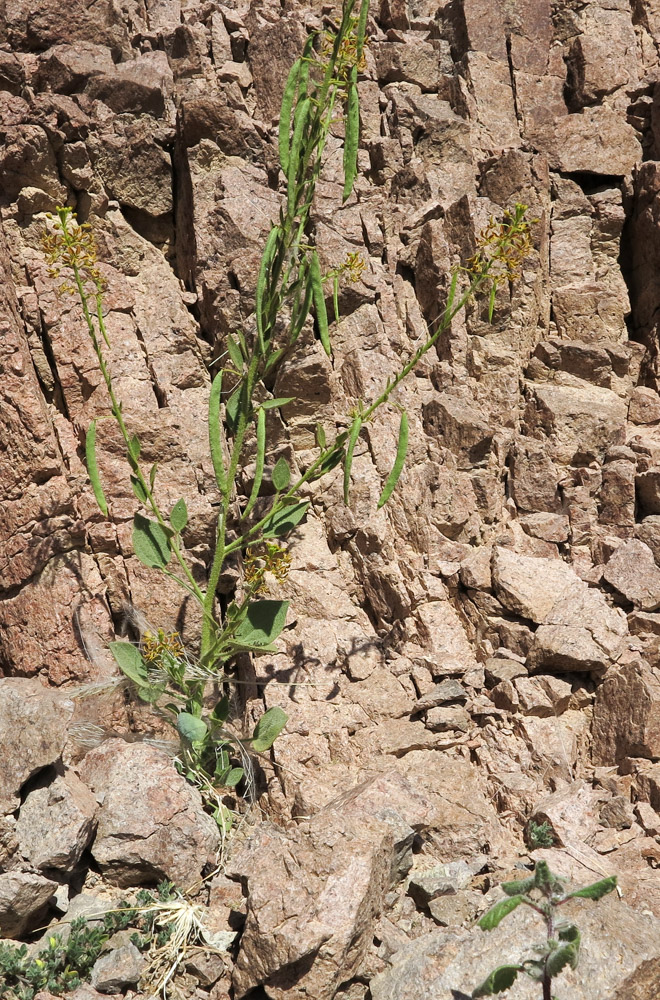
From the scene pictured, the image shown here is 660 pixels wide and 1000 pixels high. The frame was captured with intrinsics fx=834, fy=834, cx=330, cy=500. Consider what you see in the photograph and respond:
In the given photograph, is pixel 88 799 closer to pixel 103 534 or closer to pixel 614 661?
pixel 103 534

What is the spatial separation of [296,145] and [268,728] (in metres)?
2.30

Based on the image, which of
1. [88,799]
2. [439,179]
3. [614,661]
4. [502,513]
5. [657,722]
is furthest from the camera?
[439,179]

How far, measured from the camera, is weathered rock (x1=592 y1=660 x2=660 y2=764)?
3.59 metres

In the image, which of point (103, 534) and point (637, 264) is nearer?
point (103, 534)

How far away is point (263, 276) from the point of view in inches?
132

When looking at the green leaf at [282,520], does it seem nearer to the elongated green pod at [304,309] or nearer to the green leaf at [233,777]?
the elongated green pod at [304,309]

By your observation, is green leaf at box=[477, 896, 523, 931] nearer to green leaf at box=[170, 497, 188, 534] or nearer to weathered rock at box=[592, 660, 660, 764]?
weathered rock at box=[592, 660, 660, 764]

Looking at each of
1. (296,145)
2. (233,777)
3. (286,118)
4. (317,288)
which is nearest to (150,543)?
(233,777)

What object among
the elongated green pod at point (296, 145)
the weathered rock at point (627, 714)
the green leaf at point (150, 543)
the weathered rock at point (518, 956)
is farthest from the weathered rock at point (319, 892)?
the elongated green pod at point (296, 145)

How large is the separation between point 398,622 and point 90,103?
3135 mm

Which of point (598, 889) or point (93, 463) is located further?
point (93, 463)

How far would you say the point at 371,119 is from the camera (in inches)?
195

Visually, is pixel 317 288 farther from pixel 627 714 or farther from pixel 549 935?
pixel 549 935

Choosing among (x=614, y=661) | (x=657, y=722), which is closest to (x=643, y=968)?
(x=657, y=722)
